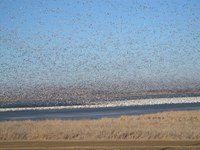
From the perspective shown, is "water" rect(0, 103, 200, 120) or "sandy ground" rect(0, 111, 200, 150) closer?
"sandy ground" rect(0, 111, 200, 150)

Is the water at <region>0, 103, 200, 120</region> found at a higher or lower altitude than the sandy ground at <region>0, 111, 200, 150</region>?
lower
